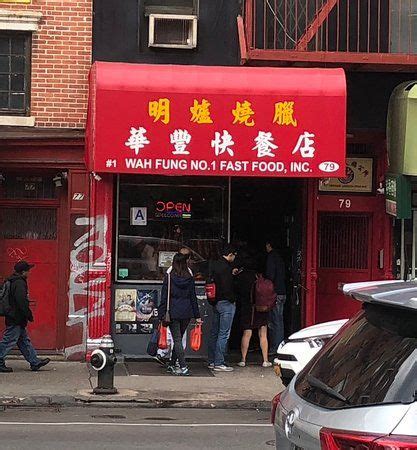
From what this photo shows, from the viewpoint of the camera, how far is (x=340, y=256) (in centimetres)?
1476

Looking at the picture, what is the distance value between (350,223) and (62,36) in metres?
5.78

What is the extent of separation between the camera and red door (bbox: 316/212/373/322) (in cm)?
1464

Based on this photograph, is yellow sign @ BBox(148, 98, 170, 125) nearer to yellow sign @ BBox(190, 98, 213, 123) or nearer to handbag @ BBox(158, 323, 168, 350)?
yellow sign @ BBox(190, 98, 213, 123)

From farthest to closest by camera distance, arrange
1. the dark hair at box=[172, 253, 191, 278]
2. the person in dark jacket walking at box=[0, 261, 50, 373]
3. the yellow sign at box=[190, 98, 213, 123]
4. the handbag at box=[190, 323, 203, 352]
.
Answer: the yellow sign at box=[190, 98, 213, 123] < the handbag at box=[190, 323, 203, 352] < the dark hair at box=[172, 253, 191, 278] < the person in dark jacket walking at box=[0, 261, 50, 373]

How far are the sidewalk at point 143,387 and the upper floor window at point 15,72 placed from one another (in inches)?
165

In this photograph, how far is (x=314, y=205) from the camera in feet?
46.9

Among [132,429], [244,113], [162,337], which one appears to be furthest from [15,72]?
[132,429]

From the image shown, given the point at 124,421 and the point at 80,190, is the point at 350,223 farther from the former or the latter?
the point at 124,421

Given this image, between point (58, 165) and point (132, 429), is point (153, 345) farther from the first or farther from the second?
point (132, 429)

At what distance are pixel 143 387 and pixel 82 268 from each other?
2.72 m

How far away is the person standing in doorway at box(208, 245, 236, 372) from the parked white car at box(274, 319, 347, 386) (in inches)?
141

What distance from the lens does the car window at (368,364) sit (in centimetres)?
310

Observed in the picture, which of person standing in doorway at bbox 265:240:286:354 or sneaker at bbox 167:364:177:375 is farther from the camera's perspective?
person standing in doorway at bbox 265:240:286:354

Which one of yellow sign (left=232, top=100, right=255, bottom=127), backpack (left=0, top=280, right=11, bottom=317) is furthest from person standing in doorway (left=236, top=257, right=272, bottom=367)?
backpack (left=0, top=280, right=11, bottom=317)
